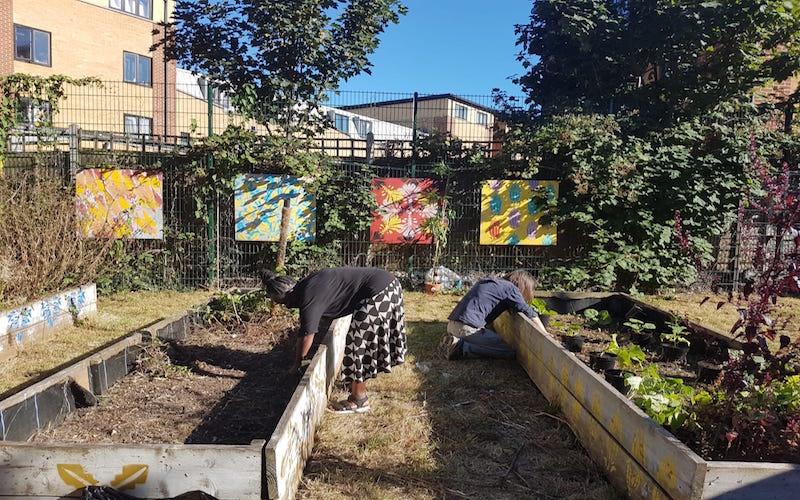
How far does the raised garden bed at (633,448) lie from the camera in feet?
7.50

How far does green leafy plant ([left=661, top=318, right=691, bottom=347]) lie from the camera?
5.07 metres

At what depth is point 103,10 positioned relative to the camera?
24469mm

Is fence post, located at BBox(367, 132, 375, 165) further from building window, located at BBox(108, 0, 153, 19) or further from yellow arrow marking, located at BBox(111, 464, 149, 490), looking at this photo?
building window, located at BBox(108, 0, 153, 19)


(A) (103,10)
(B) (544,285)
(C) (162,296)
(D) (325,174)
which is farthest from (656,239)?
(A) (103,10)

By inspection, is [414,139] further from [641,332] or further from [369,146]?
[641,332]

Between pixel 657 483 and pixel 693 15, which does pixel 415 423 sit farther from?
pixel 693 15

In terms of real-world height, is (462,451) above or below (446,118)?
below

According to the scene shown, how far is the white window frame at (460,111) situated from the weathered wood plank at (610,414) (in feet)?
23.4

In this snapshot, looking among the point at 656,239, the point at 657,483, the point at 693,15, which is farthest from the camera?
the point at 693,15

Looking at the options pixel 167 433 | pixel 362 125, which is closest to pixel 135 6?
pixel 362 125

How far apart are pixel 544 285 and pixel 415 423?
543 centimetres

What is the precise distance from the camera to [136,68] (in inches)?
1030

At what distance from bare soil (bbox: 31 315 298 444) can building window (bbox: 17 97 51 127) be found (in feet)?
15.9

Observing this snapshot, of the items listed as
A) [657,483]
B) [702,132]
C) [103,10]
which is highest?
[103,10]
